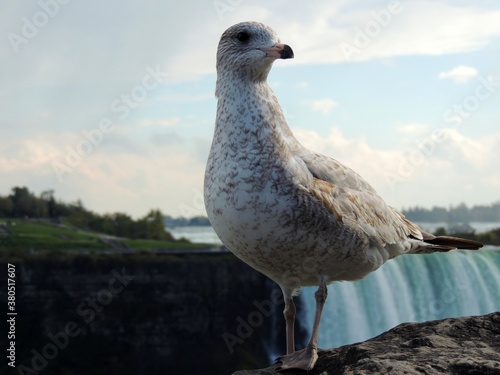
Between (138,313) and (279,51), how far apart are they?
2605 cm

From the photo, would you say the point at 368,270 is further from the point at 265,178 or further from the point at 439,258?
the point at 439,258

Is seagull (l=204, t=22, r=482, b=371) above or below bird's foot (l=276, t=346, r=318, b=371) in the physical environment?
above

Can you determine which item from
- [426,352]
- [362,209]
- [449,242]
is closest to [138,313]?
[449,242]

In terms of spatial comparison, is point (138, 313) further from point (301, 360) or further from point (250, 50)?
point (250, 50)

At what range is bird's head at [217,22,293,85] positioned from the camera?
5.37 m

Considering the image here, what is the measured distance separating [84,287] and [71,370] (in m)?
3.49

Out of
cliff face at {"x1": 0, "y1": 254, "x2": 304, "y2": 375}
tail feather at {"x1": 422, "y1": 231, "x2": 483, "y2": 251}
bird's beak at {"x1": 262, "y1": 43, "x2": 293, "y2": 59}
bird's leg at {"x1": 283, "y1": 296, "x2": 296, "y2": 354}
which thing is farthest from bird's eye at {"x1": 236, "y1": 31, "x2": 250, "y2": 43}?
cliff face at {"x1": 0, "y1": 254, "x2": 304, "y2": 375}

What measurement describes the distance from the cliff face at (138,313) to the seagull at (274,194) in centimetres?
2312

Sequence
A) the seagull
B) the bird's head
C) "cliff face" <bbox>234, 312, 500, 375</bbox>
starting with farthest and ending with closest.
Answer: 1. the bird's head
2. the seagull
3. "cliff face" <bbox>234, 312, 500, 375</bbox>

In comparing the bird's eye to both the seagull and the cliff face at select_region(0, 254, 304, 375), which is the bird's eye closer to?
the seagull

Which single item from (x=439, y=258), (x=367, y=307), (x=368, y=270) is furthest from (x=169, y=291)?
(x=368, y=270)

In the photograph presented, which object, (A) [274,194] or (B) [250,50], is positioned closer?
(A) [274,194]

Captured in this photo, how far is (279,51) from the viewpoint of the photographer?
5277 mm

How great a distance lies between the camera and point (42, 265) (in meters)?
30.3
